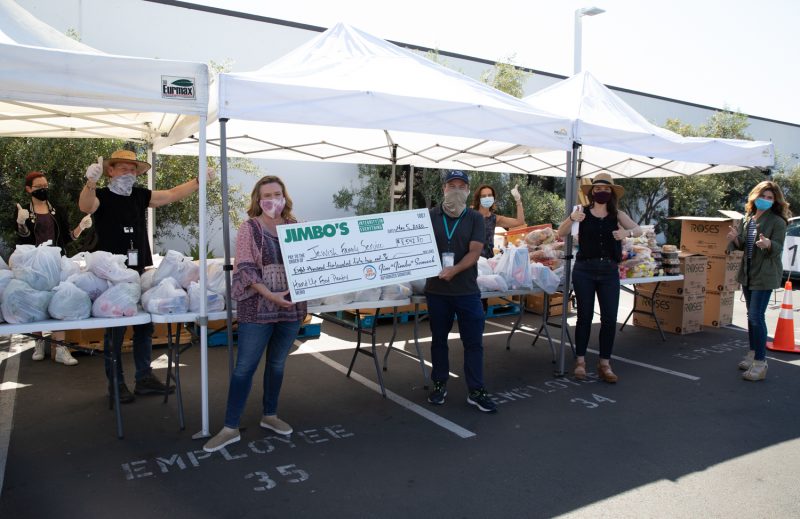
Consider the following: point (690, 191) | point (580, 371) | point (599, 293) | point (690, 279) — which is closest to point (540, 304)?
point (690, 279)

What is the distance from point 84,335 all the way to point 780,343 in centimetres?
780

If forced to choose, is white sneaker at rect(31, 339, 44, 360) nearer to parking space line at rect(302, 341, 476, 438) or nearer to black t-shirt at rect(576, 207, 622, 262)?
parking space line at rect(302, 341, 476, 438)

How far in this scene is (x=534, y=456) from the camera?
12.4 feet

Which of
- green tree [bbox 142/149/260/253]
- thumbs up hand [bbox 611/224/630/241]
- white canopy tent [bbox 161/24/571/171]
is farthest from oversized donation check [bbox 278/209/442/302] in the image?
green tree [bbox 142/149/260/253]

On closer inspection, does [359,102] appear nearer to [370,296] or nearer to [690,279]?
[370,296]

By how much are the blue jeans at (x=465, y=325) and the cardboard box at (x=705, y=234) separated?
4.80 m

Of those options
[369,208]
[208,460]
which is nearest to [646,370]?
[208,460]

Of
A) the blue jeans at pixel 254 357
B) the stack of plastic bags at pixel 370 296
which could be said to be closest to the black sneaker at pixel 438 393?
the stack of plastic bags at pixel 370 296

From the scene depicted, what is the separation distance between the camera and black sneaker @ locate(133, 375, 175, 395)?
4762 millimetres

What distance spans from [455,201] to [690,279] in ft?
15.3

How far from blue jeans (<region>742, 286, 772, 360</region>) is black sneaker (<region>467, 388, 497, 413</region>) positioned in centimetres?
276

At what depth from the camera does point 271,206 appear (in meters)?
3.75

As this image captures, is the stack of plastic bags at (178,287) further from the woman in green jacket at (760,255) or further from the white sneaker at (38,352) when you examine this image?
the woman in green jacket at (760,255)

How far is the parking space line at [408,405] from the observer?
165 inches
